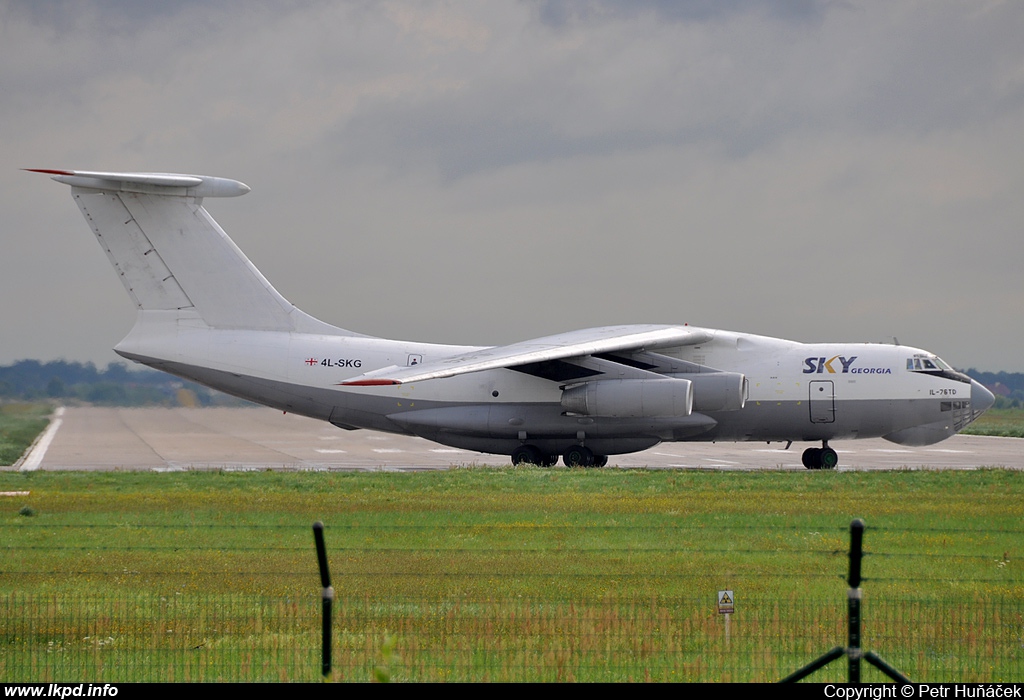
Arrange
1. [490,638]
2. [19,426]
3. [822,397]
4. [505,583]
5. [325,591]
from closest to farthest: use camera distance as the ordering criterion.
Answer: [325,591] → [490,638] → [505,583] → [822,397] → [19,426]

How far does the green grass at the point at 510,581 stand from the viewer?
738 cm

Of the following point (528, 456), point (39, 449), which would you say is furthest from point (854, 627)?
point (39, 449)

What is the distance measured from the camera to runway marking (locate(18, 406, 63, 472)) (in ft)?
81.6

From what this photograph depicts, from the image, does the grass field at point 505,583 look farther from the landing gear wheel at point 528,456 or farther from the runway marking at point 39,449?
the runway marking at point 39,449

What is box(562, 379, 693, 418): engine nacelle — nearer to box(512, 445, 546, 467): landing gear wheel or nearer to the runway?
box(512, 445, 546, 467): landing gear wheel

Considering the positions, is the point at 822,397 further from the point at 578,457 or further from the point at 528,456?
the point at 528,456

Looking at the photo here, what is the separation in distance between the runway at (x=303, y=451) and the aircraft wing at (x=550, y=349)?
131 inches

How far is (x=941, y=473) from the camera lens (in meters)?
20.8

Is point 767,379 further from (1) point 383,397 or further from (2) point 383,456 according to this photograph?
(2) point 383,456

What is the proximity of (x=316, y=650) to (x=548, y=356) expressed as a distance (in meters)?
13.8

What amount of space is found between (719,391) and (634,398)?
1925mm

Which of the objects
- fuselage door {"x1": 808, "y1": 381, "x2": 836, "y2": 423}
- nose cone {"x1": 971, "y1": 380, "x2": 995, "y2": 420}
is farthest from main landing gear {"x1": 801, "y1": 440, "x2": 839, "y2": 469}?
nose cone {"x1": 971, "y1": 380, "x2": 995, "y2": 420}

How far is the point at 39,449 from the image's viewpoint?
3089 centimetres

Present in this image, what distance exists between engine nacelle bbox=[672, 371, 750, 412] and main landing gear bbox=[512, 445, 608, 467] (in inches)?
109
